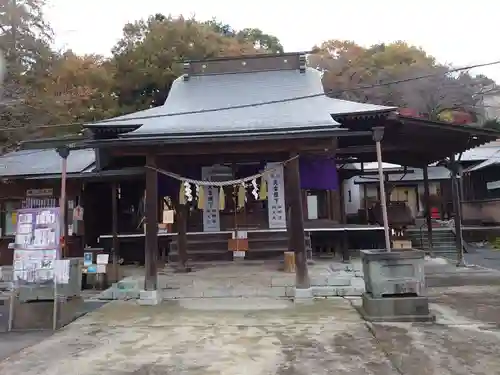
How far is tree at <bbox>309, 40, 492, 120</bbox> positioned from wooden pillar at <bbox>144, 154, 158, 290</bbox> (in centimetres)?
2229

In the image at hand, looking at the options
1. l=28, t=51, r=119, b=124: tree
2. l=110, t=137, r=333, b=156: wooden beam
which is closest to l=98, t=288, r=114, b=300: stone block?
l=110, t=137, r=333, b=156: wooden beam

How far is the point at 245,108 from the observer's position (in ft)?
38.7

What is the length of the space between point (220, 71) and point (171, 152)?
22.6ft

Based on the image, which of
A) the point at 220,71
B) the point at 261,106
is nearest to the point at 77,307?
the point at 261,106

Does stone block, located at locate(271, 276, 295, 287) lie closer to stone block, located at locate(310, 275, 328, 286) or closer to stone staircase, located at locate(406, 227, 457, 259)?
stone block, located at locate(310, 275, 328, 286)

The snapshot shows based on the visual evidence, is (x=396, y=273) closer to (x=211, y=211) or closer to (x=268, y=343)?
(x=268, y=343)

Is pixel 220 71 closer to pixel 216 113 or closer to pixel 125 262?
pixel 216 113

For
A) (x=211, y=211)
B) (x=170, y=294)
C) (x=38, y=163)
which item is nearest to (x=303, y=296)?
(x=170, y=294)

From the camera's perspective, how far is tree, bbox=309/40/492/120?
31312 millimetres

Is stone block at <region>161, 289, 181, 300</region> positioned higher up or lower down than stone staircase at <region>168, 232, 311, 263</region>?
lower down

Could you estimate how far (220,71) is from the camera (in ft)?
49.2

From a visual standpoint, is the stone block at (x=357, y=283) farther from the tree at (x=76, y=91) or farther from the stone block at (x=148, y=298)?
the tree at (x=76, y=91)

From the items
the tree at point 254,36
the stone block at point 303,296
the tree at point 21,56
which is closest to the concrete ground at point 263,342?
the stone block at point 303,296

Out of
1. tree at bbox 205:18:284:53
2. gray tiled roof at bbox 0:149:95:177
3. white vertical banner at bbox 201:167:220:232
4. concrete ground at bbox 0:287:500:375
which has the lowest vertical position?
concrete ground at bbox 0:287:500:375
